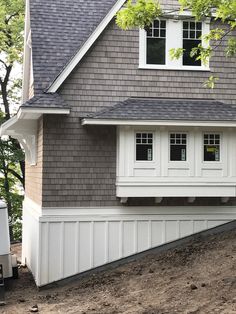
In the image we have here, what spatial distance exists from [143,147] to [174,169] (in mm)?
1047

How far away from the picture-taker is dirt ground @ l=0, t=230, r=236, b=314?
9.11 meters

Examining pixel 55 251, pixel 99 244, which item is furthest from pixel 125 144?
pixel 55 251

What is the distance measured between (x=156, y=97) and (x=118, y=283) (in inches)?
209

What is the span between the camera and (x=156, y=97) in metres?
13.8

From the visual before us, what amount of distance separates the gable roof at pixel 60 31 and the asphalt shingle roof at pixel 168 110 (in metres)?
1.74

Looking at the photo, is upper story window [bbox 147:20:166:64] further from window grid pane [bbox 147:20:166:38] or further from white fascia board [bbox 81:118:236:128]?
white fascia board [bbox 81:118:236:128]

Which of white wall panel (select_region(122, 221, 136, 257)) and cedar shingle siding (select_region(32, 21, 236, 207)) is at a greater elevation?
cedar shingle siding (select_region(32, 21, 236, 207))

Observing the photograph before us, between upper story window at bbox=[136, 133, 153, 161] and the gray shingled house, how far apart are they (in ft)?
0.09

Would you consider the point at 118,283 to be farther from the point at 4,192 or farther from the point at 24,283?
the point at 4,192

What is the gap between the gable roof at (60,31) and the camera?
13.3m

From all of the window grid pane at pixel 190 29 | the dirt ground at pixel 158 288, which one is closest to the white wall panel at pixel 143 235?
the dirt ground at pixel 158 288

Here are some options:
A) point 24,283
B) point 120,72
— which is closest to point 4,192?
point 24,283

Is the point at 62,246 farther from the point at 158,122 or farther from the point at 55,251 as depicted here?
the point at 158,122

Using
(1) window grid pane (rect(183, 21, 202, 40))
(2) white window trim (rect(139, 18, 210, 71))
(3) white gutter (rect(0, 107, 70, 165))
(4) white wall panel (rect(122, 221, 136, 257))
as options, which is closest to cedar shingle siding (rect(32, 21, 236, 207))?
(2) white window trim (rect(139, 18, 210, 71))
